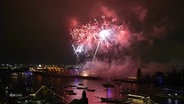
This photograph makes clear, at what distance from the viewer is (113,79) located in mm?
75375

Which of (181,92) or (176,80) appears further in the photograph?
(176,80)

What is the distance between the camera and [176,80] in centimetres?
6212

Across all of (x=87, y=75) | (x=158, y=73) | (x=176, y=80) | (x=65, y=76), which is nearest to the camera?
(x=176, y=80)

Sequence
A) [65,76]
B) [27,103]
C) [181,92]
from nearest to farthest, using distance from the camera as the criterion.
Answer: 1. [27,103]
2. [181,92]
3. [65,76]

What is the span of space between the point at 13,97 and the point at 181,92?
2643 centimetres

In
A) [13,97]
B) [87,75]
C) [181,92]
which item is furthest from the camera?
[87,75]

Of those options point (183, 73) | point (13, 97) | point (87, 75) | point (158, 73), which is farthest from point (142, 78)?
point (13, 97)

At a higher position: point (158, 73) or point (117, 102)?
point (158, 73)

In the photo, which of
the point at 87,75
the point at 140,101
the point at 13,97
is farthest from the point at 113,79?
the point at 13,97

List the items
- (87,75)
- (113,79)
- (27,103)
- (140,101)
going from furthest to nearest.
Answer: (87,75) → (113,79) → (140,101) → (27,103)

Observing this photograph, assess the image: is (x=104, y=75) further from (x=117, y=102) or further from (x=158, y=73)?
(x=117, y=102)

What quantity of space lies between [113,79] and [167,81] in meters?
15.5

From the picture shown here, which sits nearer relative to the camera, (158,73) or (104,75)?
(158,73)

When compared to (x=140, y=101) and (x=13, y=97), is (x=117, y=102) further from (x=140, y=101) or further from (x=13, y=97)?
(x=13, y=97)
